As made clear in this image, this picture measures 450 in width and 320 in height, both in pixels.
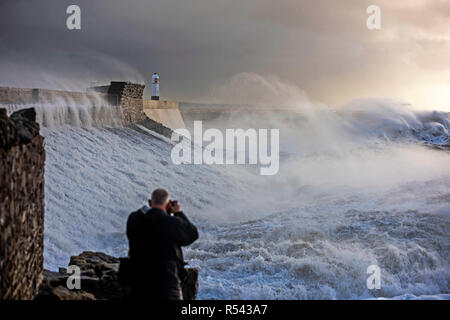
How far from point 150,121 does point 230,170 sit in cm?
455

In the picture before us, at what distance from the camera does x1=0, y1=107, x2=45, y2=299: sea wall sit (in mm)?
3793

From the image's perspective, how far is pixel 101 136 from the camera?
15820mm

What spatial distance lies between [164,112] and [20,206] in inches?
879

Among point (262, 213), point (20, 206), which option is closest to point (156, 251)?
point (20, 206)

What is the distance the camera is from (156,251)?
3.65 metres

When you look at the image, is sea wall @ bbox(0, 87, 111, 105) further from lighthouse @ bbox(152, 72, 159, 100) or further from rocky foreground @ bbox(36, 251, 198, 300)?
lighthouse @ bbox(152, 72, 159, 100)

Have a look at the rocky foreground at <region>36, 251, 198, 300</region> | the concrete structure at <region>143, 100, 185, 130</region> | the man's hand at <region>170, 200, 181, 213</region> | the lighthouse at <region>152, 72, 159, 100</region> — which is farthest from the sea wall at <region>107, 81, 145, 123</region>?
the man's hand at <region>170, 200, 181, 213</region>

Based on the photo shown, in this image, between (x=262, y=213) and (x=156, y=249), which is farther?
(x=262, y=213)

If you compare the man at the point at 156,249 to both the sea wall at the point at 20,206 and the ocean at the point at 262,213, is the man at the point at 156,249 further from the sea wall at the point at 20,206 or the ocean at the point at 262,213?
the ocean at the point at 262,213

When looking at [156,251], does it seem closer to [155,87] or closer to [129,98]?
[129,98]

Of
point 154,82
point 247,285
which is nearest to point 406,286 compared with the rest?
point 247,285

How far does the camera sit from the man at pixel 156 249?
12.0ft
